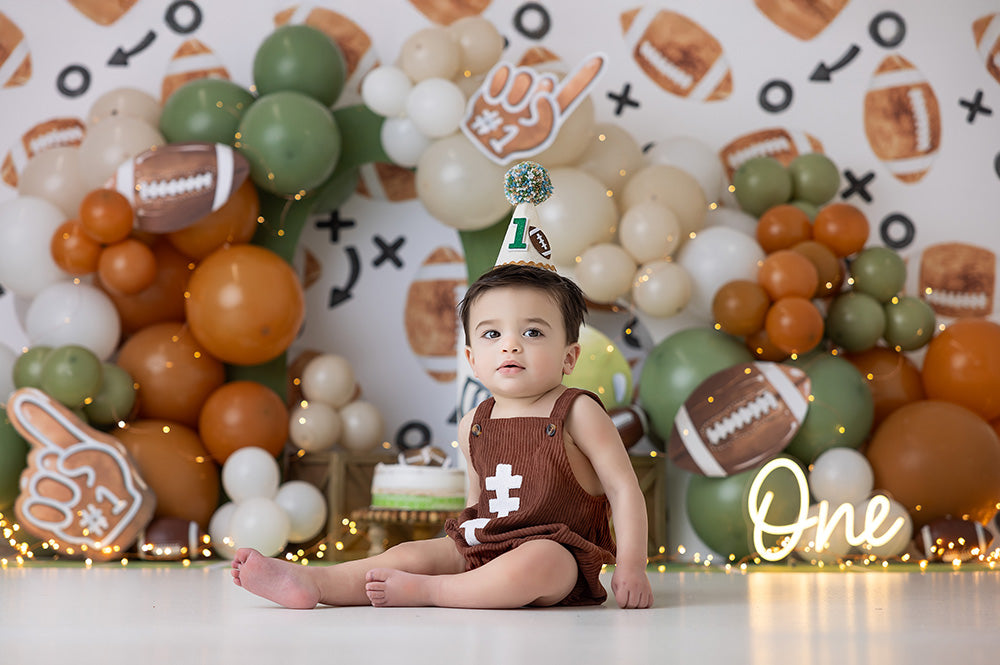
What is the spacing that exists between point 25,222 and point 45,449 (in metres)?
0.70

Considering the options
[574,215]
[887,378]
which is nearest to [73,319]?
A: [574,215]

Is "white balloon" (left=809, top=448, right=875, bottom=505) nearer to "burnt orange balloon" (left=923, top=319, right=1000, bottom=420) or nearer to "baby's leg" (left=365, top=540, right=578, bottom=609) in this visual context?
"burnt orange balloon" (left=923, top=319, right=1000, bottom=420)

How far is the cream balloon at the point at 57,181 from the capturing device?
3.09 m

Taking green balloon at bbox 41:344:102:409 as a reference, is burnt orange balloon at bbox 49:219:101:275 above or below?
above

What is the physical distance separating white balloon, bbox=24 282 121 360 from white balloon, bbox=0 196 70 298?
0.16ft

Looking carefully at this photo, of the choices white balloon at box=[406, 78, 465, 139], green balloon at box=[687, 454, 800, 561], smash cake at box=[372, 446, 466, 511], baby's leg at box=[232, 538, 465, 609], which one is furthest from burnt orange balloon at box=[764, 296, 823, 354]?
baby's leg at box=[232, 538, 465, 609]

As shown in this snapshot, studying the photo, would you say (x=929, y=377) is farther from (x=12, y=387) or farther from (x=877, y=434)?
(x=12, y=387)

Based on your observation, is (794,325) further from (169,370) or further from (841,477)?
(169,370)

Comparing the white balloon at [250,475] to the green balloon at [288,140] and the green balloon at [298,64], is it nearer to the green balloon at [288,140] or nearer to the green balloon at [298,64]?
the green balloon at [288,140]

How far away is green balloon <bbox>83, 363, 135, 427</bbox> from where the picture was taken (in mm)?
2863

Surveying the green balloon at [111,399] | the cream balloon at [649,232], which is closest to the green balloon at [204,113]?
the green balloon at [111,399]

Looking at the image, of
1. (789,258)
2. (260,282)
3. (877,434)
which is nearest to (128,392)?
(260,282)

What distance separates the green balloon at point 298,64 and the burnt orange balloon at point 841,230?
154 centimetres

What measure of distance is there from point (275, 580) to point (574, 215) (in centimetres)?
185
